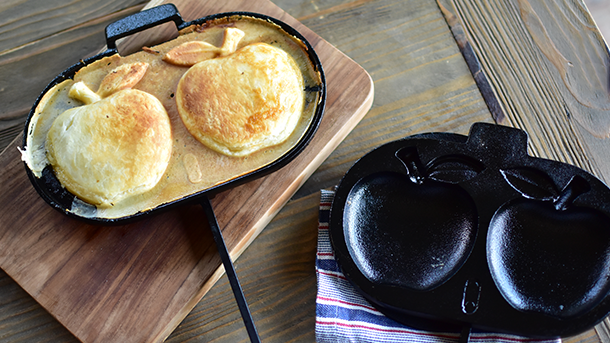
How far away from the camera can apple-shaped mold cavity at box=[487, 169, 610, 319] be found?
3.33ft

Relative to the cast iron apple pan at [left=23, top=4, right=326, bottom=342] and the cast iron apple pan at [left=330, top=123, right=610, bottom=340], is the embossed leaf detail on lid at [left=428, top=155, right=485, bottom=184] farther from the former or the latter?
the cast iron apple pan at [left=23, top=4, right=326, bottom=342]

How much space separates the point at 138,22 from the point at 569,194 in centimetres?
118

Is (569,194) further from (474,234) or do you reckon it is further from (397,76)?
(397,76)

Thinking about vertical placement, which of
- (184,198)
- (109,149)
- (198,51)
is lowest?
(184,198)

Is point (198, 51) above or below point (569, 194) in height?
above

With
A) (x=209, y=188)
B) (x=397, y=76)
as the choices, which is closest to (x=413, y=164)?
(x=397, y=76)

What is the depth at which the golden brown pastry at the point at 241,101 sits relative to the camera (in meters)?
1.02

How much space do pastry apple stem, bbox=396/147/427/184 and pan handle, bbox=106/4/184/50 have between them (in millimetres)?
677

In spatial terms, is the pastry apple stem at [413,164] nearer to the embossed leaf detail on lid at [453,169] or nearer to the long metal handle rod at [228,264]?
the embossed leaf detail on lid at [453,169]

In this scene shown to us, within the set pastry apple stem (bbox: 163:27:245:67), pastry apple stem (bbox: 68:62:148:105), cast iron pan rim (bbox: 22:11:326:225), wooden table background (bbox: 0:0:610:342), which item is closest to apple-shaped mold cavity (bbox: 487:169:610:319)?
wooden table background (bbox: 0:0:610:342)

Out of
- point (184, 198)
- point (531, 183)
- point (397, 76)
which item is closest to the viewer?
point (184, 198)

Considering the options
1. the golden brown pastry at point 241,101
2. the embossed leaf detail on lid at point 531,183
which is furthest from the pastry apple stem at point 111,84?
the embossed leaf detail on lid at point 531,183

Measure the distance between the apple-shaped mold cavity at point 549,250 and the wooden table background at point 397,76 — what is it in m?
0.28

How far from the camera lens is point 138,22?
1136 mm
